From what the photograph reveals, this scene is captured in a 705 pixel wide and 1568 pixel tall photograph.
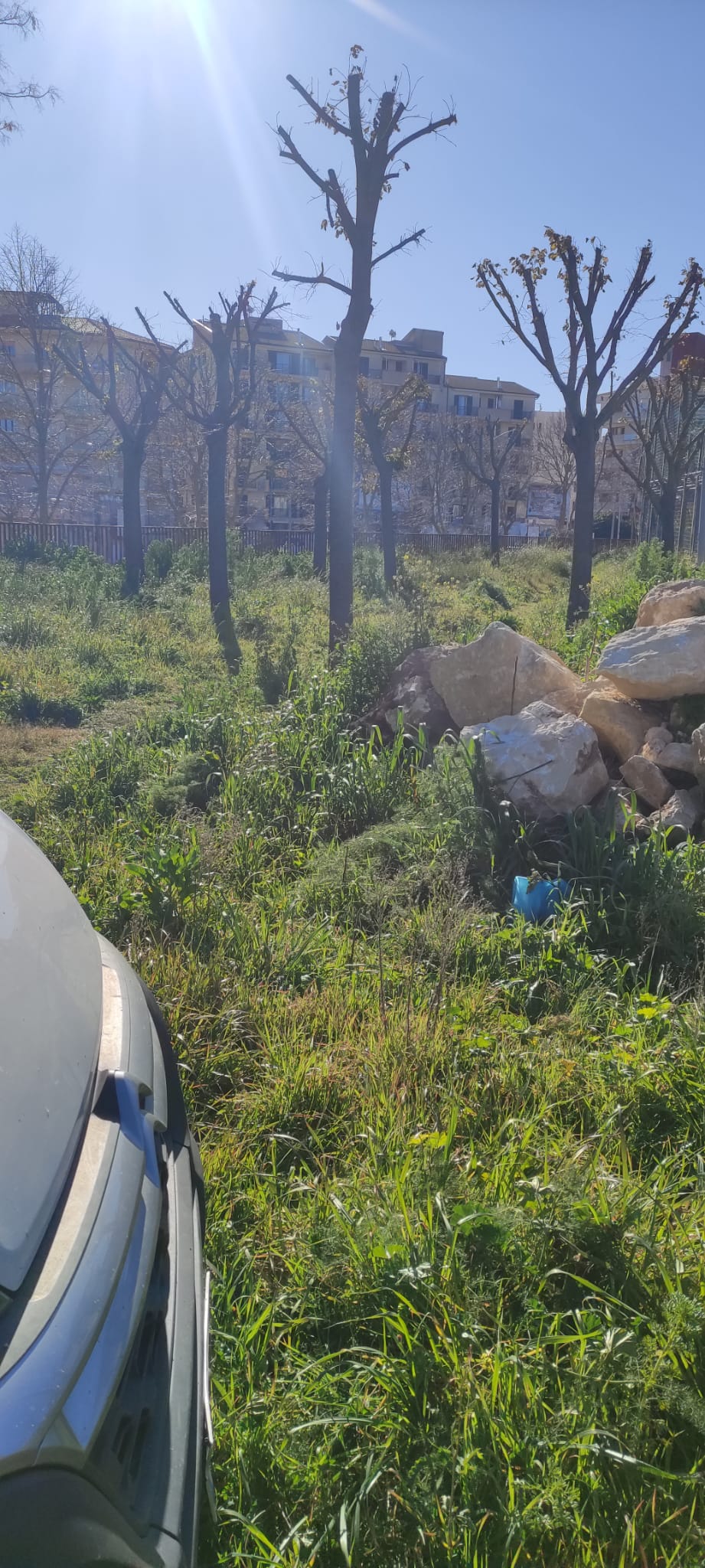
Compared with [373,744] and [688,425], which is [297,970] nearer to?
[373,744]

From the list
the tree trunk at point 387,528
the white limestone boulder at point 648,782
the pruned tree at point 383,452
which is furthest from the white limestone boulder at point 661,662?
the pruned tree at point 383,452

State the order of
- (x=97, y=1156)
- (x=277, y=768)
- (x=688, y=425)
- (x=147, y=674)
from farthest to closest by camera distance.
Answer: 1. (x=688, y=425)
2. (x=147, y=674)
3. (x=277, y=768)
4. (x=97, y=1156)

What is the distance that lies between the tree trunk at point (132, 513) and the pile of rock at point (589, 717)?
Answer: 14.1m

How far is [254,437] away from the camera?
42844 millimetres

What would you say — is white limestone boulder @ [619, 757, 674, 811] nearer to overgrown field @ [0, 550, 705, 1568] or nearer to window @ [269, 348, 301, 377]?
overgrown field @ [0, 550, 705, 1568]

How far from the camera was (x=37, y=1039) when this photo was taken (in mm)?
1401

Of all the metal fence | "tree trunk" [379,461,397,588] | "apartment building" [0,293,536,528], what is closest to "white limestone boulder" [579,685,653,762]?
"tree trunk" [379,461,397,588]

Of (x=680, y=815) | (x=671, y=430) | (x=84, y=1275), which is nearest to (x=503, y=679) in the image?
(x=680, y=815)

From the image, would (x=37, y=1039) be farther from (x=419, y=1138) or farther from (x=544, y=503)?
(x=544, y=503)

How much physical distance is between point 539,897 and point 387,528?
1828 centimetres

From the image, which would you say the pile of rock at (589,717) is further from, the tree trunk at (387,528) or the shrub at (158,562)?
the shrub at (158,562)

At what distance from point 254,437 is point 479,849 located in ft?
136

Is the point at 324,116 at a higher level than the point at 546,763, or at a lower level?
higher

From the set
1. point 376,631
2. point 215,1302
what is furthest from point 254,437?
point 215,1302
